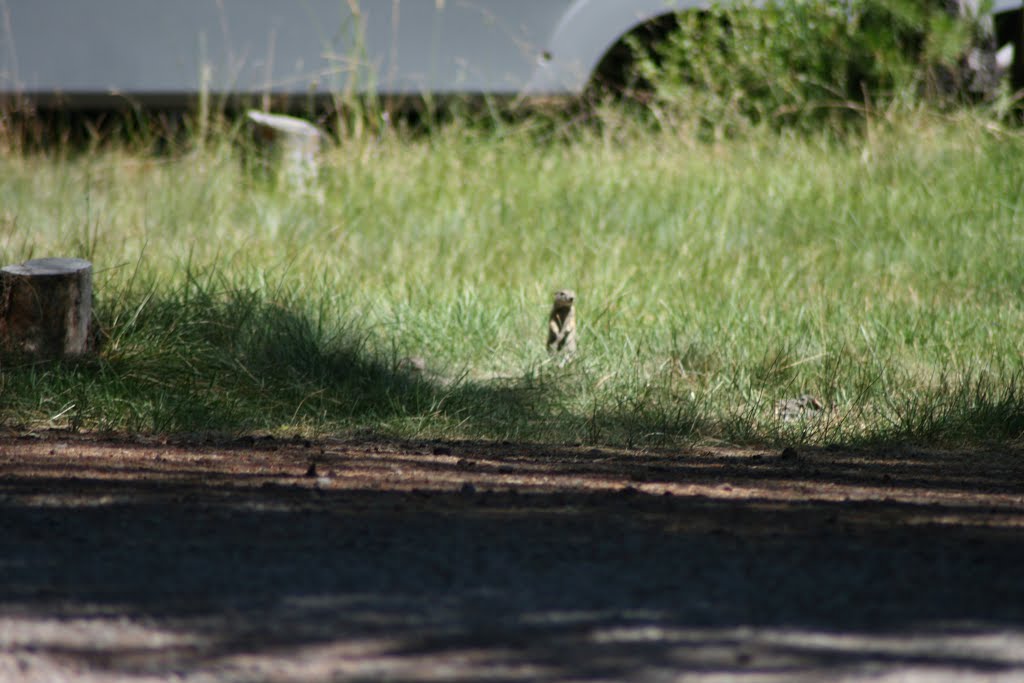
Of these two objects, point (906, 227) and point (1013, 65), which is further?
point (1013, 65)

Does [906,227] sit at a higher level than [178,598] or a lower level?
higher

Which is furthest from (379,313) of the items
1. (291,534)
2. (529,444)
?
(291,534)

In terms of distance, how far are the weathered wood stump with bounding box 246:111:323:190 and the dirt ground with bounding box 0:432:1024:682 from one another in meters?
4.27

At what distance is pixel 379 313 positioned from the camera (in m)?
5.80

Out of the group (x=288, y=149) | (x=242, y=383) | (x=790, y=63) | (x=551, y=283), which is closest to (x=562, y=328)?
(x=551, y=283)

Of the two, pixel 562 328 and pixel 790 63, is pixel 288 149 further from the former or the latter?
pixel 790 63

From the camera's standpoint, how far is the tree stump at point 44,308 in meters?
4.91

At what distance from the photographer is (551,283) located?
6484 millimetres

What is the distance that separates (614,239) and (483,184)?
118 centimetres

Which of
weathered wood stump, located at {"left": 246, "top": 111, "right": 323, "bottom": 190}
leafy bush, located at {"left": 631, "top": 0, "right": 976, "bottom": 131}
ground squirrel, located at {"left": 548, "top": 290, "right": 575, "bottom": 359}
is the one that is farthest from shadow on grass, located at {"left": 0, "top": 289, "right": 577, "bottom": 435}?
leafy bush, located at {"left": 631, "top": 0, "right": 976, "bottom": 131}

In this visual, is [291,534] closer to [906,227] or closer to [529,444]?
[529,444]

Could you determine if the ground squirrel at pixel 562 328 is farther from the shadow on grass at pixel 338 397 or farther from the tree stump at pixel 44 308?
the tree stump at pixel 44 308

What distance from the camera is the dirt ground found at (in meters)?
2.16

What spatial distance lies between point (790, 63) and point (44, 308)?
19.5 feet
